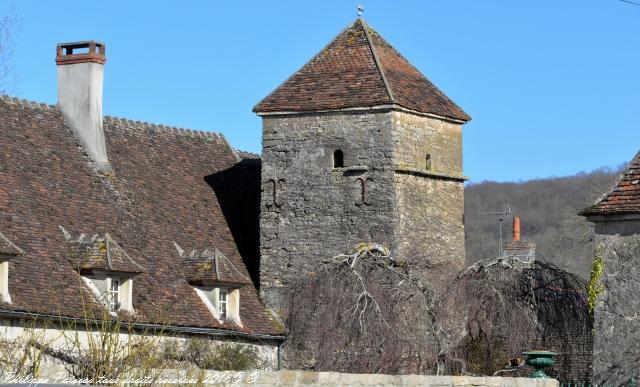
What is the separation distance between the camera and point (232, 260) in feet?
112

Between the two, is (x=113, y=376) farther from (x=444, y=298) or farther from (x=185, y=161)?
(x=185, y=161)

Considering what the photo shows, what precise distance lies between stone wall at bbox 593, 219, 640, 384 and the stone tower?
14.8 feet

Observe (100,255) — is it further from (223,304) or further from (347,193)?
(347,193)

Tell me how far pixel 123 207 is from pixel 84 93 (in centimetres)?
293

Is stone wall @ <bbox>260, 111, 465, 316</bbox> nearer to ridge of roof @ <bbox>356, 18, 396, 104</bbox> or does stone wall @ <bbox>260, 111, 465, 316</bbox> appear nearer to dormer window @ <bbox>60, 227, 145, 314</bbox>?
ridge of roof @ <bbox>356, 18, 396, 104</bbox>

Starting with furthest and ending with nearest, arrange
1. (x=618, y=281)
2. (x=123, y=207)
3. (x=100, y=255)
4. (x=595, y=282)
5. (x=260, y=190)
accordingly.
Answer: (x=260, y=190) < (x=123, y=207) < (x=100, y=255) < (x=595, y=282) < (x=618, y=281)

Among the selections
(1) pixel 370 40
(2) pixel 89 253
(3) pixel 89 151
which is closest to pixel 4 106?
(3) pixel 89 151

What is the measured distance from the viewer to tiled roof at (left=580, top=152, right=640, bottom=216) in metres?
28.2

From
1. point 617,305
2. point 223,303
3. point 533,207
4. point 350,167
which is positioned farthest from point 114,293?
point 533,207

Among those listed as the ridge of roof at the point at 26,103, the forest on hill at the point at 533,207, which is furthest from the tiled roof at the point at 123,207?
the forest on hill at the point at 533,207

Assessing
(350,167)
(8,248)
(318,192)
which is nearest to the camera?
(8,248)

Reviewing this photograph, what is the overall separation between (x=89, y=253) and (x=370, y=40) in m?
8.22

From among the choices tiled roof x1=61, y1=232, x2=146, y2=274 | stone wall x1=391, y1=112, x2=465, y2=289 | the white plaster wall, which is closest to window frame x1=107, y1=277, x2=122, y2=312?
tiled roof x1=61, y1=232, x2=146, y2=274

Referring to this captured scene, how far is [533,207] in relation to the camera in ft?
321
